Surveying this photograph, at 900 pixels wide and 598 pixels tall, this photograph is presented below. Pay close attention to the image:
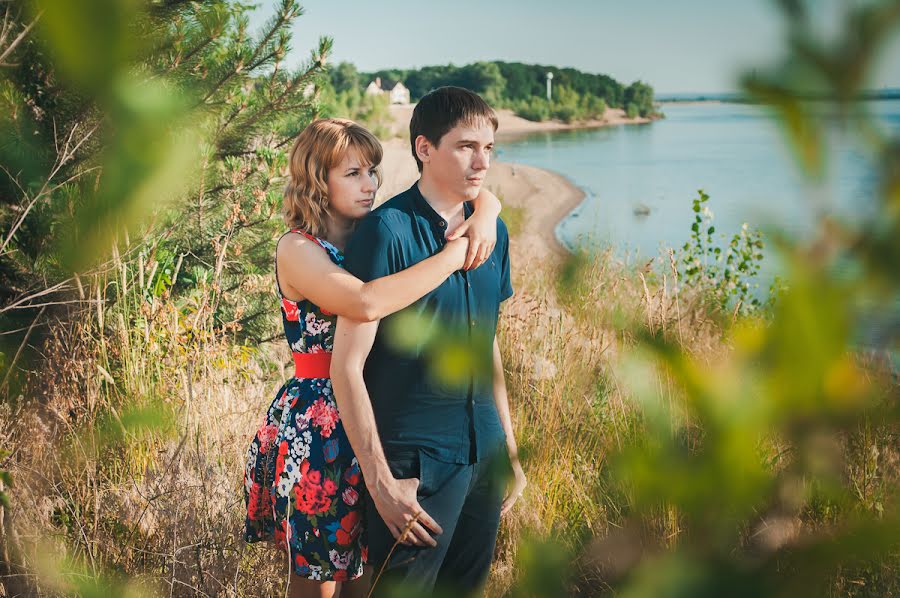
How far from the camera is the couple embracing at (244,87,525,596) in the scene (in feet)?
5.98

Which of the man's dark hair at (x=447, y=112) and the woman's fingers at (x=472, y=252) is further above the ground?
the man's dark hair at (x=447, y=112)

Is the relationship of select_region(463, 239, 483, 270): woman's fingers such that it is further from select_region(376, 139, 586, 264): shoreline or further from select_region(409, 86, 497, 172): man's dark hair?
select_region(376, 139, 586, 264): shoreline

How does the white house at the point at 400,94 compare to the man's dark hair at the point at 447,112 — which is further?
the white house at the point at 400,94

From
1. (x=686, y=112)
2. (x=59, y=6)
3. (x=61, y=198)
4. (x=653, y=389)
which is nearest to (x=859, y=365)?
(x=653, y=389)

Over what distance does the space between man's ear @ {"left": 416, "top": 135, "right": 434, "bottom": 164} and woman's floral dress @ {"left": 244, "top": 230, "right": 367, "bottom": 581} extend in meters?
0.34

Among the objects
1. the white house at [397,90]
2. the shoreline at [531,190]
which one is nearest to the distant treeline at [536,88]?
the white house at [397,90]

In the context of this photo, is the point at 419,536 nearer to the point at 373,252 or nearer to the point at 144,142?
the point at 373,252

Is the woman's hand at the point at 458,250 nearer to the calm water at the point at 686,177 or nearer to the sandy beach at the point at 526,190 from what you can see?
the calm water at the point at 686,177

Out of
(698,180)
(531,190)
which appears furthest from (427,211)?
(698,180)

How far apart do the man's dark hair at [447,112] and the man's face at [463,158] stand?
2cm

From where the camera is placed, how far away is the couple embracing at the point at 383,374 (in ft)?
5.98

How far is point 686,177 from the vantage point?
119ft

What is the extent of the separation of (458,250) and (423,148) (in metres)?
0.30

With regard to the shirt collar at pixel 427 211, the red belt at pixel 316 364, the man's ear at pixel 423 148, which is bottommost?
the red belt at pixel 316 364
